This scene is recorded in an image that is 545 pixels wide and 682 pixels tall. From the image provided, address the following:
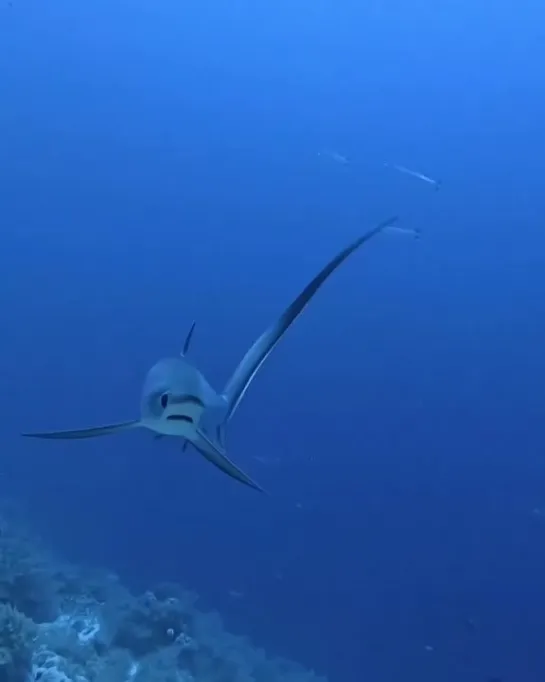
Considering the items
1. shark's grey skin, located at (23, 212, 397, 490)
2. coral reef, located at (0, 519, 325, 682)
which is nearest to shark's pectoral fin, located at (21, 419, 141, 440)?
shark's grey skin, located at (23, 212, 397, 490)

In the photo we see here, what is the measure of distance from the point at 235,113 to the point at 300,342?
3337cm

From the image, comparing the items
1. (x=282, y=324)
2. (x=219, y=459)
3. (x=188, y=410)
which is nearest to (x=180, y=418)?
(x=188, y=410)

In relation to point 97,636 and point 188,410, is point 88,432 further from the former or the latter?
point 97,636

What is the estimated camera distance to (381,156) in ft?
168

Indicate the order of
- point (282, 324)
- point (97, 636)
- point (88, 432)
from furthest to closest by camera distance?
1. point (97, 636)
2. point (88, 432)
3. point (282, 324)

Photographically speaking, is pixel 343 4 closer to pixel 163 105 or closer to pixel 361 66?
pixel 361 66

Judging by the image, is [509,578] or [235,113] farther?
[235,113]

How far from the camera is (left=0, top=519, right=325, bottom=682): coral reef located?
17.4 ft

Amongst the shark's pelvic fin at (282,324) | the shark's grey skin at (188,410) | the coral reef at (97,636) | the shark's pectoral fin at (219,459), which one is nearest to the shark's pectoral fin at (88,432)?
the shark's grey skin at (188,410)

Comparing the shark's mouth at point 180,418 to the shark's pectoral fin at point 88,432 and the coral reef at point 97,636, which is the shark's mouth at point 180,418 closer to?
the shark's pectoral fin at point 88,432

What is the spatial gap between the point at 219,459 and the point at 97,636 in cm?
579

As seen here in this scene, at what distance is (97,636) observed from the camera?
6891mm

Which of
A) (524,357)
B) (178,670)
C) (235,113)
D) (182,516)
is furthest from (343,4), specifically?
(178,670)

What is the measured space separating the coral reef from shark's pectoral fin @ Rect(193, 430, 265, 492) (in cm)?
370
